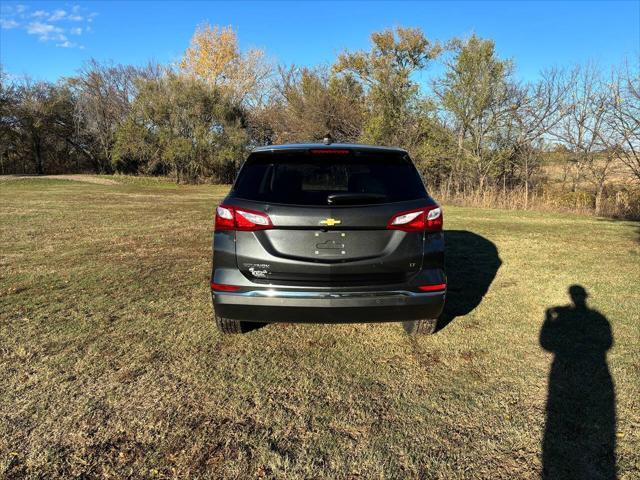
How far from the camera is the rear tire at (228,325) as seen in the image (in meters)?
3.70

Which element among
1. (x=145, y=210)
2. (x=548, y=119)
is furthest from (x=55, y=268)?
(x=548, y=119)

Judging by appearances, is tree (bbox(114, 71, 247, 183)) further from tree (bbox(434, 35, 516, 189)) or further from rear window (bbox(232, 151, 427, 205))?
rear window (bbox(232, 151, 427, 205))

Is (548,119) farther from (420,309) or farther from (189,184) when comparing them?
(189,184)

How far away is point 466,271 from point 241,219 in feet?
13.5

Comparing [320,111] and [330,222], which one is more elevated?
[320,111]

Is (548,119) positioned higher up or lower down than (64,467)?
higher up

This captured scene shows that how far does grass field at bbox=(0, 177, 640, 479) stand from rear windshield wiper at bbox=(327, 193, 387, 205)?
1.25 meters

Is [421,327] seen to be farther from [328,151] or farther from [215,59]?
[215,59]

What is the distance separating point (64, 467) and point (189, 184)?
29.4 m

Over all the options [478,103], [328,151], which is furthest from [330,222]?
[478,103]

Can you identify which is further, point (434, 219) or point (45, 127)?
point (45, 127)

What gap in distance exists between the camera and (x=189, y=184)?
3020 centimetres

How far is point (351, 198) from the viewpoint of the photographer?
10.2 ft

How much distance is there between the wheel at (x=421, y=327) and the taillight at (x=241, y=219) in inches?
61.9
